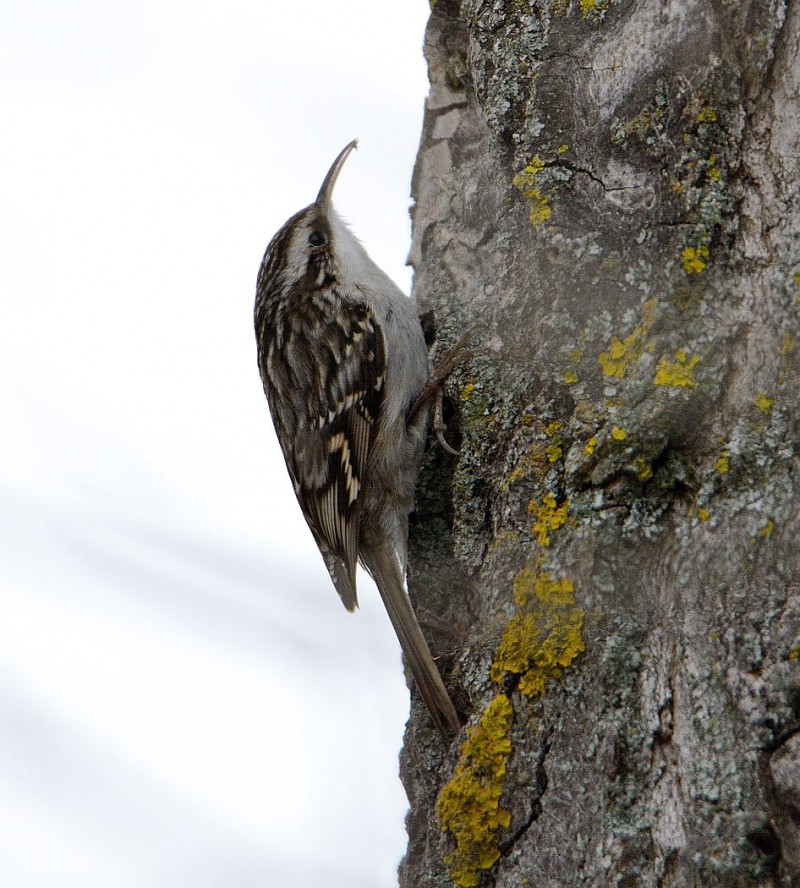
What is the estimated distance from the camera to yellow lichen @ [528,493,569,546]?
165 cm

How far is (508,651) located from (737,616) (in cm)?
38

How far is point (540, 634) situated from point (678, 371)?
0.46m

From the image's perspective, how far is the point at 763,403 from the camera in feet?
4.96

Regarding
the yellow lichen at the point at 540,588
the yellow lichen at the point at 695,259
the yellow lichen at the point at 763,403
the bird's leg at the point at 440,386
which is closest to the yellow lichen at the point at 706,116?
the yellow lichen at the point at 695,259

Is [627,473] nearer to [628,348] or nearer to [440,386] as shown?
[628,348]

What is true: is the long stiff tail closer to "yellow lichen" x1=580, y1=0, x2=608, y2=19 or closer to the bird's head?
the bird's head

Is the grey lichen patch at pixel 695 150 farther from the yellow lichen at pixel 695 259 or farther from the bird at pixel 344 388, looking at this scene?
the bird at pixel 344 388

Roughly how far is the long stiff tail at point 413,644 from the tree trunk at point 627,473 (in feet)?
0.15

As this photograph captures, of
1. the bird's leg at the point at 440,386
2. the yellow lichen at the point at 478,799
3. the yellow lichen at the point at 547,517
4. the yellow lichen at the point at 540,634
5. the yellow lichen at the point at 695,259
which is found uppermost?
the bird's leg at the point at 440,386

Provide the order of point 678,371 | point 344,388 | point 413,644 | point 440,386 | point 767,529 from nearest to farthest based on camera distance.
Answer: point 767,529 → point 678,371 → point 413,644 → point 440,386 → point 344,388

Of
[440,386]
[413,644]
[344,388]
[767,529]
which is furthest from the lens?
[344,388]

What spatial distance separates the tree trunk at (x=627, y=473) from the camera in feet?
4.60

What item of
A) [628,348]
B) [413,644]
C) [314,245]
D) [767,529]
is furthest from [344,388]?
[767,529]

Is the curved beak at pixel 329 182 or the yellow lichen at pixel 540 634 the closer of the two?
the yellow lichen at pixel 540 634
